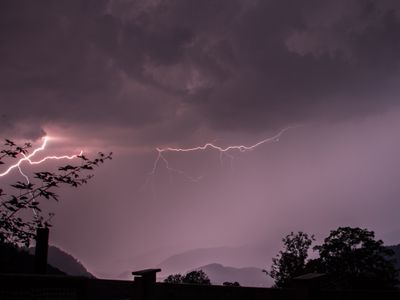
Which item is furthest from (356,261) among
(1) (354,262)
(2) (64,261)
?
(2) (64,261)

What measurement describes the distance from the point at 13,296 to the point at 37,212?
3.40ft

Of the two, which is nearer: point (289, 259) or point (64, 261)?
point (289, 259)

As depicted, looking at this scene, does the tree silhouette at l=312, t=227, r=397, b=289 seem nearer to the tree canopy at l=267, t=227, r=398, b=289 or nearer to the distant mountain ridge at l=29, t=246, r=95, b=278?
the tree canopy at l=267, t=227, r=398, b=289

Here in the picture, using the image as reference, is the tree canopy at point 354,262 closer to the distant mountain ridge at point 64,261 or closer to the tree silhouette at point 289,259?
the tree silhouette at point 289,259

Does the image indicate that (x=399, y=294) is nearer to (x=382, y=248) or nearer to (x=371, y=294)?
(x=371, y=294)

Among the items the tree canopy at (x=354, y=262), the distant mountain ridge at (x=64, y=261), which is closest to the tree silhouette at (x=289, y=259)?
the tree canopy at (x=354, y=262)

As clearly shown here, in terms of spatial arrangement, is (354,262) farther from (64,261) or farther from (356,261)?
(64,261)

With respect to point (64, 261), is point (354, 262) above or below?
below

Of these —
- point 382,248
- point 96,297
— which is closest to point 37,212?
point 96,297

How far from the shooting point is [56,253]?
537ft

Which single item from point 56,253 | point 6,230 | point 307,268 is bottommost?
point 6,230

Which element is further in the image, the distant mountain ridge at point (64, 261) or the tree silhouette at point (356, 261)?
the distant mountain ridge at point (64, 261)

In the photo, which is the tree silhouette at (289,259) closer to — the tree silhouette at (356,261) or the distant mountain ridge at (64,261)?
the tree silhouette at (356,261)

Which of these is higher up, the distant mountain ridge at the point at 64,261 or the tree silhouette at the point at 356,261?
the distant mountain ridge at the point at 64,261
